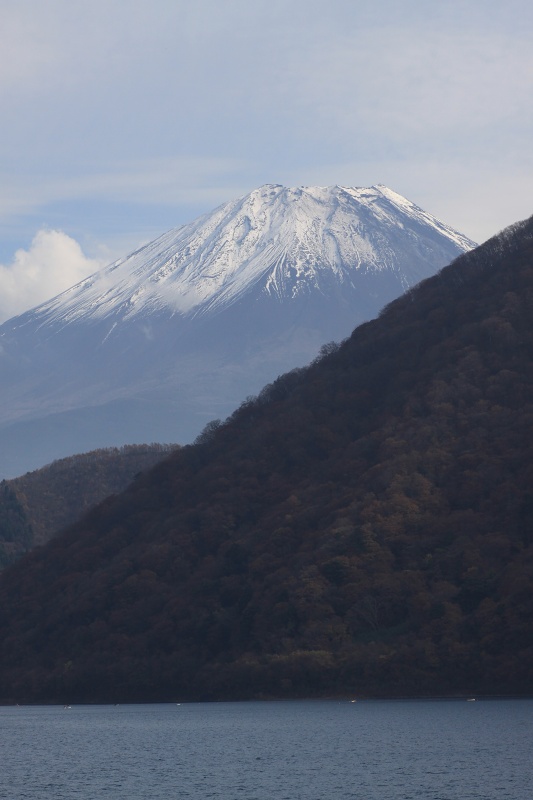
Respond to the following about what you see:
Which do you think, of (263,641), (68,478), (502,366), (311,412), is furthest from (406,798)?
(68,478)

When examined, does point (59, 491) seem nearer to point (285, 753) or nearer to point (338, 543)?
point (338, 543)

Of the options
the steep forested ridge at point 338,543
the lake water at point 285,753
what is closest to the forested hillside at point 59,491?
the steep forested ridge at point 338,543

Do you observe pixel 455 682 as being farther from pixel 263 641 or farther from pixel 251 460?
pixel 251 460

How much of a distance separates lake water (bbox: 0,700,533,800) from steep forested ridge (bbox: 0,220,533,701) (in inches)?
121

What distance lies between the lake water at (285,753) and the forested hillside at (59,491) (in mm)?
84866

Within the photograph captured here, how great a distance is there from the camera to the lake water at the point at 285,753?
41.7m

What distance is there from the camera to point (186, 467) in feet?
333

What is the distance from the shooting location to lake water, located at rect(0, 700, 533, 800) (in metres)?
41.7

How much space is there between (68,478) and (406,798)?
485ft

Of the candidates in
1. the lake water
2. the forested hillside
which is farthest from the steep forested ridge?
the forested hillside

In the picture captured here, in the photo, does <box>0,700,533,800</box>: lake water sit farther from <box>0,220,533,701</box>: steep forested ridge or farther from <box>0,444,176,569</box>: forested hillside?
<box>0,444,176,569</box>: forested hillside

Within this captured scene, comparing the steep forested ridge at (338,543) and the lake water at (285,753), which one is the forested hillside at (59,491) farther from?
the lake water at (285,753)

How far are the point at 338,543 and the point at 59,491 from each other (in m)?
107

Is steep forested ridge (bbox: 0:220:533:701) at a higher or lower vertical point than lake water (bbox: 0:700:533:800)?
higher
